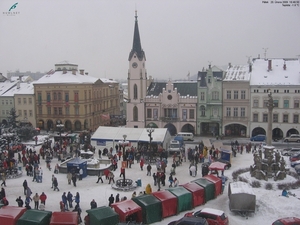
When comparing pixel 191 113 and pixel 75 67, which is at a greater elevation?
pixel 75 67

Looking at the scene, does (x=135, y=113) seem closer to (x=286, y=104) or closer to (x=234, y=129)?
(x=234, y=129)

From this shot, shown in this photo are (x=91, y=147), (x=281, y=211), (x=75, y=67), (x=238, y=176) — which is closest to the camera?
(x=281, y=211)

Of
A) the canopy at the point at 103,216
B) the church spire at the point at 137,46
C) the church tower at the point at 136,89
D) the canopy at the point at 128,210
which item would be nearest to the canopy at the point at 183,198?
the canopy at the point at 128,210

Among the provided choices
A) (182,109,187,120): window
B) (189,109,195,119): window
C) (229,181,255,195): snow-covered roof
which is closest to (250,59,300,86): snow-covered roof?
(189,109,195,119): window

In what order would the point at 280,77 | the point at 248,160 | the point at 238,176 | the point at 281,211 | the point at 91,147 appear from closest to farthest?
1. the point at 281,211
2. the point at 238,176
3. the point at 248,160
4. the point at 91,147
5. the point at 280,77

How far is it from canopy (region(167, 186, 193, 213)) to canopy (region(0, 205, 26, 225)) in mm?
7940

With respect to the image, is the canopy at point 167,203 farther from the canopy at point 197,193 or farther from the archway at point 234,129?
the archway at point 234,129

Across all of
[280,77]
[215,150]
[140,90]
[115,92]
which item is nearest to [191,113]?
[140,90]

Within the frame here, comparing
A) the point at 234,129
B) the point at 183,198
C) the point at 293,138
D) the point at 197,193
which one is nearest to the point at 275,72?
the point at 234,129

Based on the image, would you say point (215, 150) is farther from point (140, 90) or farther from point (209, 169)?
point (140, 90)

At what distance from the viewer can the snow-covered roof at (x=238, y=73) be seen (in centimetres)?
4728

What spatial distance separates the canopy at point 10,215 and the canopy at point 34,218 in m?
0.25

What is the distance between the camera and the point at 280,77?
46.6m

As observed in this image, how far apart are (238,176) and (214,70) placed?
77.2 ft
